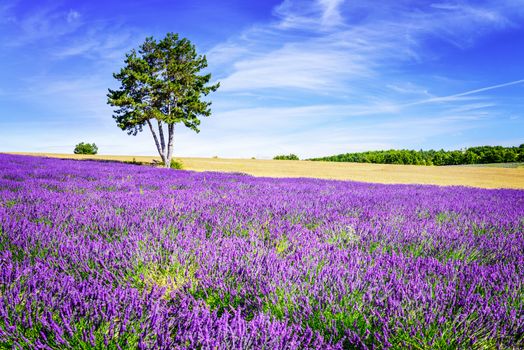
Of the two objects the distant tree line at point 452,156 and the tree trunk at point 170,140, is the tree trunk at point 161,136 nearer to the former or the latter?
the tree trunk at point 170,140

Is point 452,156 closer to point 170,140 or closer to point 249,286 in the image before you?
point 170,140

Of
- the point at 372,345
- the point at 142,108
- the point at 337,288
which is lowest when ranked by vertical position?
the point at 372,345

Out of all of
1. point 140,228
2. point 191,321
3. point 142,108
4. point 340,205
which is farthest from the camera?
point 142,108

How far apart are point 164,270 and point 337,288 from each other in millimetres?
1020

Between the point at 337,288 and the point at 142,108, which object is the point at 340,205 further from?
the point at 142,108

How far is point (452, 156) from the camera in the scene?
2292 inches

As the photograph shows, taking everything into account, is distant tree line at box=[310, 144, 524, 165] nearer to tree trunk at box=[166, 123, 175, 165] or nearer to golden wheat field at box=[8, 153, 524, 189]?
golden wheat field at box=[8, 153, 524, 189]

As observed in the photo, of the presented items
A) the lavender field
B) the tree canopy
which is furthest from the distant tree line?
the lavender field

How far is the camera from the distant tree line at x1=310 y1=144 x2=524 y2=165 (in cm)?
5522

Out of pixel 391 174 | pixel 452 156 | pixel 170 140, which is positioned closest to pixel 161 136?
pixel 170 140

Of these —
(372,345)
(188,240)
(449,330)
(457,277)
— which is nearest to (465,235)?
(457,277)

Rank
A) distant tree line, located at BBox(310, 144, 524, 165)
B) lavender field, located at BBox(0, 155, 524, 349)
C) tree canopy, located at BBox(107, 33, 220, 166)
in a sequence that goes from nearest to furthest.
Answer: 1. lavender field, located at BBox(0, 155, 524, 349)
2. tree canopy, located at BBox(107, 33, 220, 166)
3. distant tree line, located at BBox(310, 144, 524, 165)

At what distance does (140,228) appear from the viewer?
8.42 ft

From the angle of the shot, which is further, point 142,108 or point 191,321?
point 142,108
